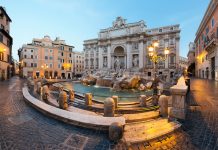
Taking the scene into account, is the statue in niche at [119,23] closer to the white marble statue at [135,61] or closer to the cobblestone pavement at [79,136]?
the white marble statue at [135,61]

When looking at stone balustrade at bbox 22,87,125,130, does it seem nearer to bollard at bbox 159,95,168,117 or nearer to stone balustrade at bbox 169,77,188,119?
stone balustrade at bbox 169,77,188,119

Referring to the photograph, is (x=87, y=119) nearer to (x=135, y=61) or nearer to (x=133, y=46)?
(x=135, y=61)

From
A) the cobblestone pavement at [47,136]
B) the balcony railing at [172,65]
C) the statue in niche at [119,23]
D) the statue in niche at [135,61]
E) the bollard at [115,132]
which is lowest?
the cobblestone pavement at [47,136]

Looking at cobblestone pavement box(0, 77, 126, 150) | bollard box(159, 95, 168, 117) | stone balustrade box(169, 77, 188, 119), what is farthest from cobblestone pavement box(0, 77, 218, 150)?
bollard box(159, 95, 168, 117)

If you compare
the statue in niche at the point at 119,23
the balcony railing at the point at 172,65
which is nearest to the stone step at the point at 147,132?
the balcony railing at the point at 172,65

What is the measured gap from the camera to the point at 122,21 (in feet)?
150

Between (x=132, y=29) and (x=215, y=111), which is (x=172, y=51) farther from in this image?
(x=215, y=111)

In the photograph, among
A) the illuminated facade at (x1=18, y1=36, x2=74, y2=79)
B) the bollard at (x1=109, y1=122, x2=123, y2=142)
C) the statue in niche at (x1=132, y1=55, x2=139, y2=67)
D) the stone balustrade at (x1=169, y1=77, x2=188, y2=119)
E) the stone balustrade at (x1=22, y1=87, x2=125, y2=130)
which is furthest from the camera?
the illuminated facade at (x1=18, y1=36, x2=74, y2=79)

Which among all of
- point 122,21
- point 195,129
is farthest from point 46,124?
point 122,21

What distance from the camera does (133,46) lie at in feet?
143

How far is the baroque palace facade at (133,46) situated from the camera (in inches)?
1496

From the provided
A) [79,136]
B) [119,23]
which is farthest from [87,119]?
[119,23]

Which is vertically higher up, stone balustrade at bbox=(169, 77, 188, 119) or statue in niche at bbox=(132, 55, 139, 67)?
statue in niche at bbox=(132, 55, 139, 67)

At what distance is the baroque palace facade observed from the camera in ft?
125
